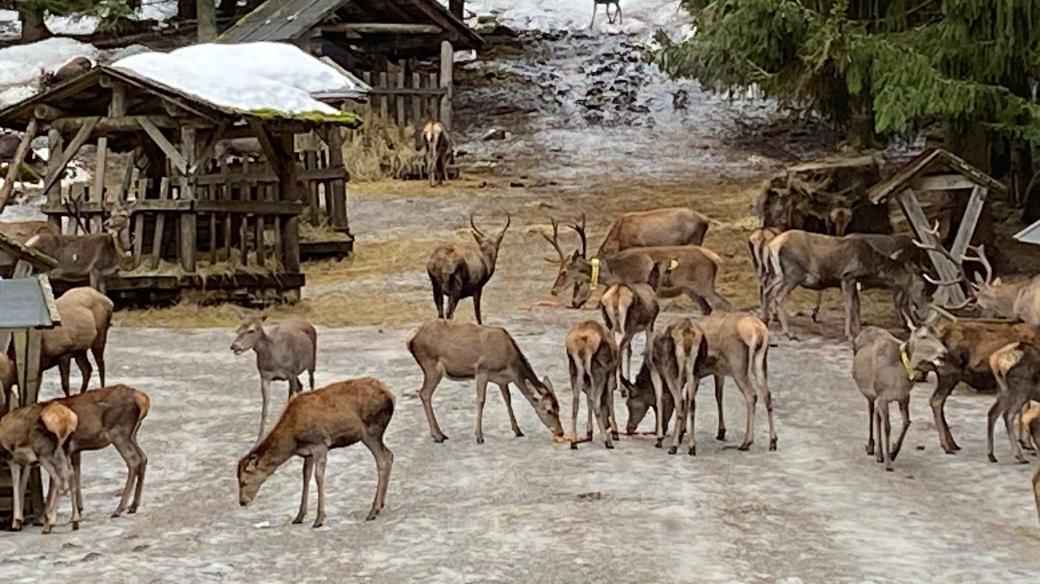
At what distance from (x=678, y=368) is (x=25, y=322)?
15.6 ft

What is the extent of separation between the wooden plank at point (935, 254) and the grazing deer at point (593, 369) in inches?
219

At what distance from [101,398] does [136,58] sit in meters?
9.81

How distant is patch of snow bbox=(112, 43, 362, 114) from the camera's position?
60.4ft

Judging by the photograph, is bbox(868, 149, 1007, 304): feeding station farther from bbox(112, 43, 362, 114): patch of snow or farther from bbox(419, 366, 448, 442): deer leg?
bbox(112, 43, 362, 114): patch of snow

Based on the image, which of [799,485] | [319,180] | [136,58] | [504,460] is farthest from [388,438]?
[319,180]

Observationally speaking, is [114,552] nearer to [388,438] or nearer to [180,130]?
[388,438]

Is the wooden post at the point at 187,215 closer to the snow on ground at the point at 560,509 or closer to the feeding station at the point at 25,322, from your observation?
the snow on ground at the point at 560,509

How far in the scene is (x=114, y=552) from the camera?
915cm

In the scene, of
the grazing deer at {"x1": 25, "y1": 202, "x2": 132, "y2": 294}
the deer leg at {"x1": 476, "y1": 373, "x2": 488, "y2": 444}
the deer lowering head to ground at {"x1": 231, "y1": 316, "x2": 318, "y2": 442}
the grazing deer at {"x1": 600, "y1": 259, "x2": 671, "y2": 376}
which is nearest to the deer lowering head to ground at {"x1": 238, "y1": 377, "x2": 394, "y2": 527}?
the deer leg at {"x1": 476, "y1": 373, "x2": 488, "y2": 444}

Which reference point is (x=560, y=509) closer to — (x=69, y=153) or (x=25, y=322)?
(x=25, y=322)

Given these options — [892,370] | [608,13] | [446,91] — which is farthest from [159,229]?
[608,13]

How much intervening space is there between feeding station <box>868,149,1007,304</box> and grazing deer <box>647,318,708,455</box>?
5299 mm

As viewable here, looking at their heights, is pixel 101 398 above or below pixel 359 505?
above

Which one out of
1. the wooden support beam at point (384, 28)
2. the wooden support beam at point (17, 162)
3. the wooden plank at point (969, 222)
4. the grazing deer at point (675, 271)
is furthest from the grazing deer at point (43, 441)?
the wooden support beam at point (384, 28)
